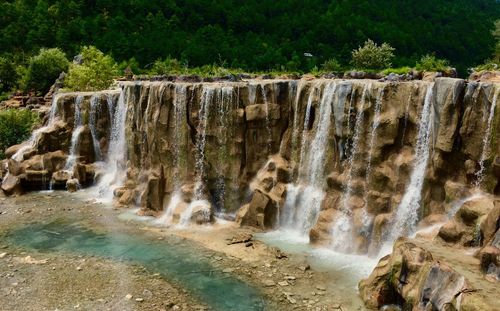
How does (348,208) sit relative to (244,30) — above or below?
below

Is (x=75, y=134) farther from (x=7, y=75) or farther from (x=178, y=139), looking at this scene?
(x=7, y=75)

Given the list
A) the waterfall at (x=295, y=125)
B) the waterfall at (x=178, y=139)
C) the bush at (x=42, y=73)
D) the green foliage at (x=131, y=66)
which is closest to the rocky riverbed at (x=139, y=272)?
the waterfall at (x=178, y=139)

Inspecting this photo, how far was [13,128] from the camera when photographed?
41.4m

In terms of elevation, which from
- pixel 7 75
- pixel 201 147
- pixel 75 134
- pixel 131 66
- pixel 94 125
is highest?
pixel 131 66

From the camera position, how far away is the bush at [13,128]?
135ft

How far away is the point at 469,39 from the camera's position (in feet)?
300

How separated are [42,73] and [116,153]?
90.0ft

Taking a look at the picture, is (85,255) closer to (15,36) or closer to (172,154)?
(172,154)

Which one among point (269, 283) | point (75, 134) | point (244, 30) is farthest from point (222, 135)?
point (244, 30)

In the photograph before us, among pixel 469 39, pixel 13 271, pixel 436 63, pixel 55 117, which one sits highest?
pixel 469 39

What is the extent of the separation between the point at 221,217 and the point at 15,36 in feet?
207

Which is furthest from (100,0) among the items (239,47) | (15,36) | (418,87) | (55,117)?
(418,87)

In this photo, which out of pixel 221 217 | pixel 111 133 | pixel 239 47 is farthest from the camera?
pixel 239 47

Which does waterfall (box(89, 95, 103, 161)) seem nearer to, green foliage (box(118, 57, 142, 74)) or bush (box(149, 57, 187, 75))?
bush (box(149, 57, 187, 75))
